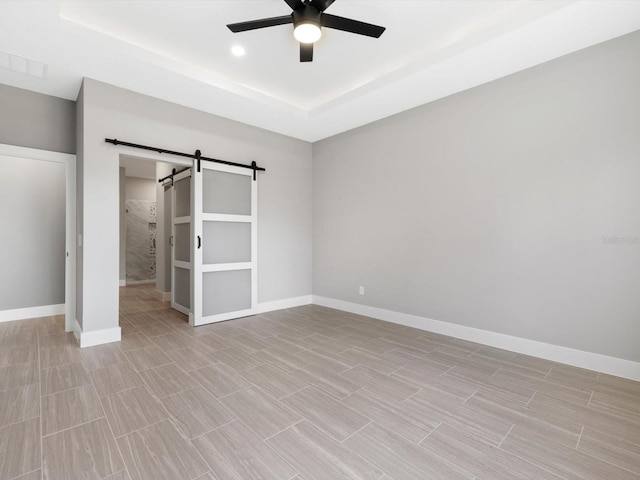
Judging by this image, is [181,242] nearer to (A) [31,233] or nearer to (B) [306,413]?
(A) [31,233]

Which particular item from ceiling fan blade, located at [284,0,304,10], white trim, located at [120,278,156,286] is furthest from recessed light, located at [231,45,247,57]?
white trim, located at [120,278,156,286]

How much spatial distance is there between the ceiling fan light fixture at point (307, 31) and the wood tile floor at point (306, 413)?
109 inches

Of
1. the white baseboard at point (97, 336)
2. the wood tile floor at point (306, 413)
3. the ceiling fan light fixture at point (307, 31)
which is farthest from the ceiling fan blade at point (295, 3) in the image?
the white baseboard at point (97, 336)

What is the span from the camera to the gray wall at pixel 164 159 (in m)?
3.22

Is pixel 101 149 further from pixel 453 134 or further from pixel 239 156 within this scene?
pixel 453 134

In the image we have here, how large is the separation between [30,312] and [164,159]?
10.1 feet

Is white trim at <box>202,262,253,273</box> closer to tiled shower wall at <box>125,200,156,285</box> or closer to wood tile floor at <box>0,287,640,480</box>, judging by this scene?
wood tile floor at <box>0,287,640,480</box>

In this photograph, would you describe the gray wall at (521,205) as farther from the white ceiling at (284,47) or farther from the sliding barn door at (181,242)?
the sliding barn door at (181,242)

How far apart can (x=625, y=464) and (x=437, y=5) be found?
10.8ft

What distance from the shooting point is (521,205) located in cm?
306

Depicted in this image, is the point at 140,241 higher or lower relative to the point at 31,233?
lower

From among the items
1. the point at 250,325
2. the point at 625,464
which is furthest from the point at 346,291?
the point at 625,464

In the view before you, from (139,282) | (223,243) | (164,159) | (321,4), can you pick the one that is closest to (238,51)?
(321,4)

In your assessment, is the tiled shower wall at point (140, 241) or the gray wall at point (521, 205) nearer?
the gray wall at point (521, 205)
